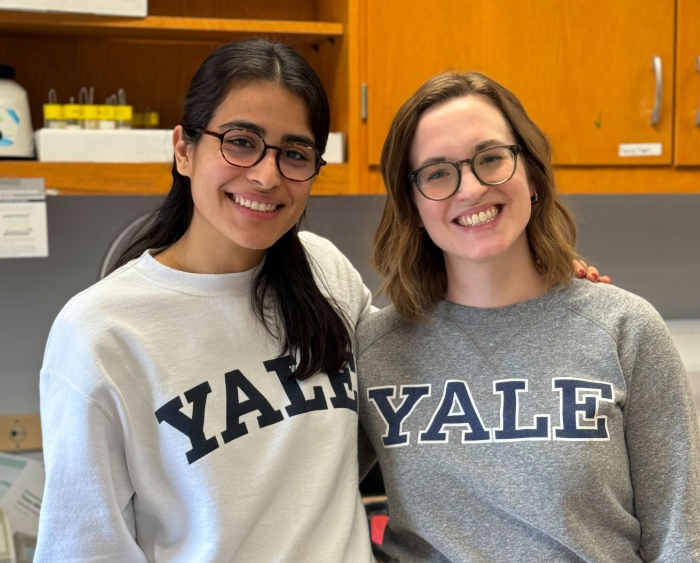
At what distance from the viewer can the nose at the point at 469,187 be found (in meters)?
1.08

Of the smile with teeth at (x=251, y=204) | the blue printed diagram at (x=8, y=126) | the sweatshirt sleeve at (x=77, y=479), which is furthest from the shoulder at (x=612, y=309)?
the blue printed diagram at (x=8, y=126)

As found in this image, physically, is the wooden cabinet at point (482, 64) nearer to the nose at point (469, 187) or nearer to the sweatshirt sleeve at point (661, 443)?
the nose at point (469, 187)

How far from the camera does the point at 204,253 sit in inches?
42.9

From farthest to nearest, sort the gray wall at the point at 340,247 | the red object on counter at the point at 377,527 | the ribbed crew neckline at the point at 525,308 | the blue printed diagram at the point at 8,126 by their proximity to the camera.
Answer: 1. the gray wall at the point at 340,247
2. the red object on counter at the point at 377,527
3. the blue printed diagram at the point at 8,126
4. the ribbed crew neckline at the point at 525,308

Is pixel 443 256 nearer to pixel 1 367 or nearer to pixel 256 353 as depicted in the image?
pixel 256 353

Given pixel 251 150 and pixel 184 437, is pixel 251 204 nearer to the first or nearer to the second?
pixel 251 150

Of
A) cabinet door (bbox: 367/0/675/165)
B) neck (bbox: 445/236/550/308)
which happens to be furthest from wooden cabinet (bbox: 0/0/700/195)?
neck (bbox: 445/236/550/308)

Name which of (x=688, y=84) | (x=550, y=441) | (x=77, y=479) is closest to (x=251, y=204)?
(x=77, y=479)

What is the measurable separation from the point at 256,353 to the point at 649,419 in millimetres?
549

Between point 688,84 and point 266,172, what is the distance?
109cm

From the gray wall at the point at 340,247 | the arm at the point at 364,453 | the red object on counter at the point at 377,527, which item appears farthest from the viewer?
the gray wall at the point at 340,247

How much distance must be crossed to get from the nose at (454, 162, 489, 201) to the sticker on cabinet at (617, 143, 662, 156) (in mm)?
709

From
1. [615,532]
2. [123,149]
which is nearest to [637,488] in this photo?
[615,532]

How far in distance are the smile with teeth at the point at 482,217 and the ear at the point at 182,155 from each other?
1.29 ft
